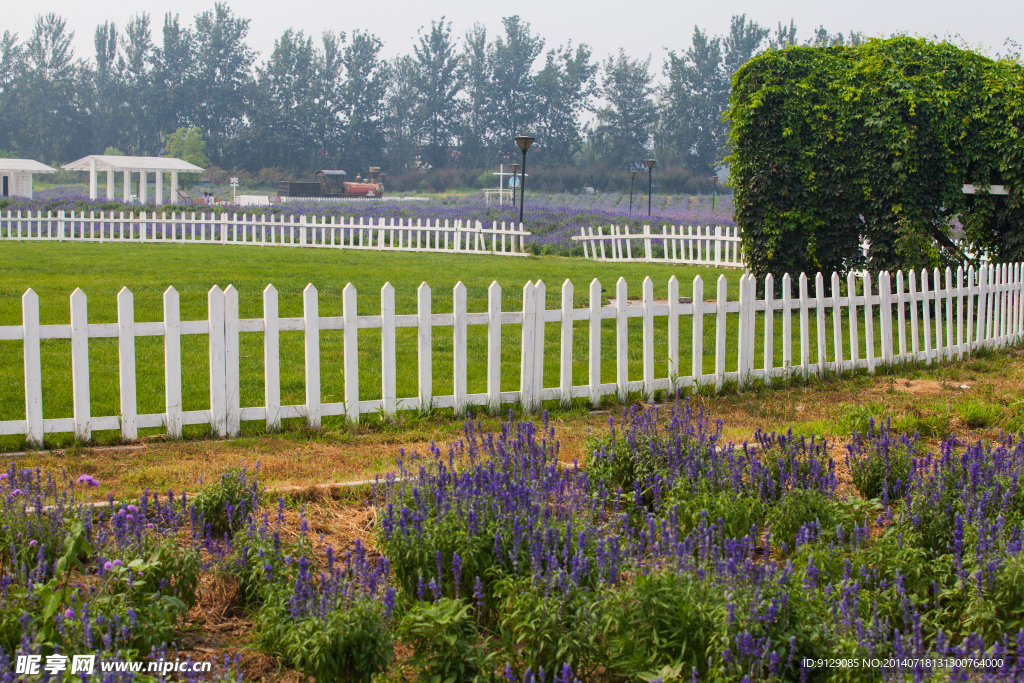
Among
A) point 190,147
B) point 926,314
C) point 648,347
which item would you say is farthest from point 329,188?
point 648,347

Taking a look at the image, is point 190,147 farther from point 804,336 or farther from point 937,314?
point 804,336

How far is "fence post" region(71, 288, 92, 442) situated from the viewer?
5.13m

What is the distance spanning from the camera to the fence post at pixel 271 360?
5.55 m

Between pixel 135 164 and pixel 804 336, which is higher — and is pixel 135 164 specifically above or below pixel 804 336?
above

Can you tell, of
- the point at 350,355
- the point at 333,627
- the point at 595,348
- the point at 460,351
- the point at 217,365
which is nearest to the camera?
the point at 333,627

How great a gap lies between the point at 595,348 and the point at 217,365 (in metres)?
2.69

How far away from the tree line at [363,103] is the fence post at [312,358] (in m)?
74.1

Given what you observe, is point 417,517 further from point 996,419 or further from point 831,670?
point 996,419

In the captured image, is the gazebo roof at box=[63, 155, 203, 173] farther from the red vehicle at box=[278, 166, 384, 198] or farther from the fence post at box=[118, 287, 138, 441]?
the fence post at box=[118, 287, 138, 441]

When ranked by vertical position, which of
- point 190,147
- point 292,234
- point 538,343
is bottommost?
point 538,343

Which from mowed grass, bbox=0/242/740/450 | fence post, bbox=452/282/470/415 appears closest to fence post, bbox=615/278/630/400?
mowed grass, bbox=0/242/740/450

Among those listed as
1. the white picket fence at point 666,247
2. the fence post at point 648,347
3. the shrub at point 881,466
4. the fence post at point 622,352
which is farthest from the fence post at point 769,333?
the white picket fence at point 666,247

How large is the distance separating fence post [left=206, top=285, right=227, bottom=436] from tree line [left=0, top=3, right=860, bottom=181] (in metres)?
74.4

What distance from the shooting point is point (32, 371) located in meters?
5.06
